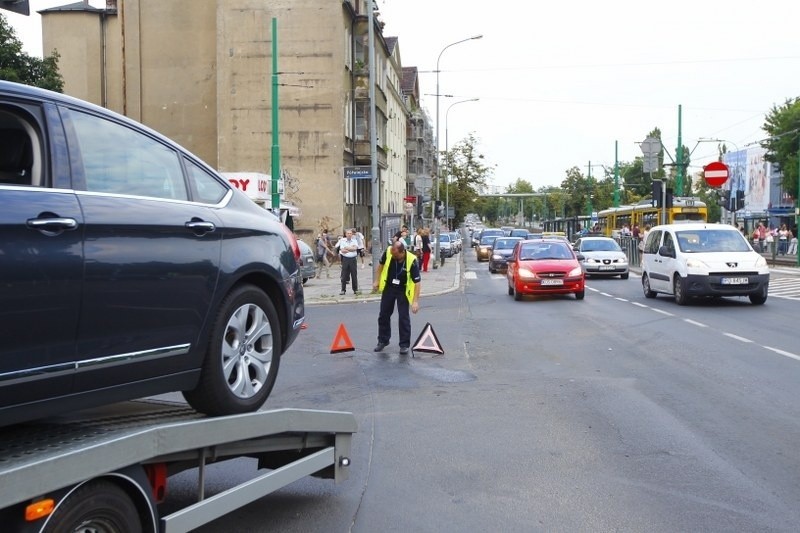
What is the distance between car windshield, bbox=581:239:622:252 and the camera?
1351 inches

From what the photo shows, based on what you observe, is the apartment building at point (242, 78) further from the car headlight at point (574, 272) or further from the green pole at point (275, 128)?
the car headlight at point (574, 272)

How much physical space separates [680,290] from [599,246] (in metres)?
14.6

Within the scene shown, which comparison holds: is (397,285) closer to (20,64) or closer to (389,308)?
(389,308)

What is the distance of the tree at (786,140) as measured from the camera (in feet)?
224

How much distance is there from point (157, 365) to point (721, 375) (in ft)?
25.5

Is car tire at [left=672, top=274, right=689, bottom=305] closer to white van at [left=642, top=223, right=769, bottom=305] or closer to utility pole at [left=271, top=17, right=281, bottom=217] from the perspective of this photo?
white van at [left=642, top=223, right=769, bottom=305]

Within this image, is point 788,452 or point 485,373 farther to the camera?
point 485,373

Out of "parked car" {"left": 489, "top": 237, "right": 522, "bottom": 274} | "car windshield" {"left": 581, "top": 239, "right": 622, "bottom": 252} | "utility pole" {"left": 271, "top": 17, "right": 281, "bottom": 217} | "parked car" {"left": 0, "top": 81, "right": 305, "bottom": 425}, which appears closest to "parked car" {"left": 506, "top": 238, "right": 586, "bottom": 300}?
"utility pole" {"left": 271, "top": 17, "right": 281, "bottom": 217}

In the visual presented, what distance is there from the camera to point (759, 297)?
65.0ft

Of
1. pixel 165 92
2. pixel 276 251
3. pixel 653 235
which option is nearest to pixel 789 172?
pixel 165 92

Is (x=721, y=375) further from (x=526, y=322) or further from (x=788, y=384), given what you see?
(x=526, y=322)

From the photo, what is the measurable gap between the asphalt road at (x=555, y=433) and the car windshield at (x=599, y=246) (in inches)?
752

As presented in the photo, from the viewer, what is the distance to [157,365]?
14.5 feet

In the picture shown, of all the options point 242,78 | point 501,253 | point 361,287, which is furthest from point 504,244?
point 242,78
